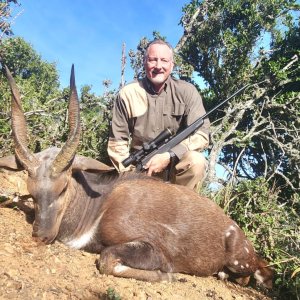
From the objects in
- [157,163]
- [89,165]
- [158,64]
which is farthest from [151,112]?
[89,165]

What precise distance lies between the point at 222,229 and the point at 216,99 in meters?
6.75

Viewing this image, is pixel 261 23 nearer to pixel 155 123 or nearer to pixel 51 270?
pixel 155 123

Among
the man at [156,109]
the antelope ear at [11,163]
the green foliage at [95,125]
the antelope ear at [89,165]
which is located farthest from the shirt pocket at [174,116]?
the antelope ear at [11,163]

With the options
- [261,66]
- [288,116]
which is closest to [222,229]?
[288,116]

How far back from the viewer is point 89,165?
3844mm

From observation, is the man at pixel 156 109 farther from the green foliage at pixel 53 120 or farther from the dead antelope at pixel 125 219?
the green foliage at pixel 53 120

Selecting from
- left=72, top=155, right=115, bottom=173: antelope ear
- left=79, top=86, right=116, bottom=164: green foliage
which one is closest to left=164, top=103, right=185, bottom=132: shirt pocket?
left=79, top=86, right=116, bottom=164: green foliage

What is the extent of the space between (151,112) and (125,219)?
6.57 ft

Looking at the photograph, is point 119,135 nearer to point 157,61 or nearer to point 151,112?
point 151,112

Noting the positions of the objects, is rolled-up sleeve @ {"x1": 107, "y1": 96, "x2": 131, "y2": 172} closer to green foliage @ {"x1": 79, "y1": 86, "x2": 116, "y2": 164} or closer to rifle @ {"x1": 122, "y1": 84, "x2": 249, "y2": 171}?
rifle @ {"x1": 122, "y1": 84, "x2": 249, "y2": 171}

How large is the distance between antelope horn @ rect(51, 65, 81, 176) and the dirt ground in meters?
0.69

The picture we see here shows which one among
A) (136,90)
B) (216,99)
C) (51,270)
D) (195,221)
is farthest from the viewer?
(216,99)

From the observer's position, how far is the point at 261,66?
33.3 ft

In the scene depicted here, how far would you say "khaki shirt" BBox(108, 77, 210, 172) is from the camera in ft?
17.8
